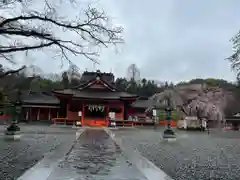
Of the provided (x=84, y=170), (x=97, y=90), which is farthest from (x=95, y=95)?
(x=84, y=170)

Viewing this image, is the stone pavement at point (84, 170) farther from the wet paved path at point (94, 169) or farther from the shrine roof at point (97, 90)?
the shrine roof at point (97, 90)

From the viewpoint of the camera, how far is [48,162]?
1009 cm

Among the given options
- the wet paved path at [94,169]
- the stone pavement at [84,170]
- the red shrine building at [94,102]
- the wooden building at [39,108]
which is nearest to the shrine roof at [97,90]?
the red shrine building at [94,102]

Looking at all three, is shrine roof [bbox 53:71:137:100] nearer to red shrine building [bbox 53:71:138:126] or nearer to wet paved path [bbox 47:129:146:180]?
red shrine building [bbox 53:71:138:126]

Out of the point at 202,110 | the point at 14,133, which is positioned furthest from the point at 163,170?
the point at 202,110

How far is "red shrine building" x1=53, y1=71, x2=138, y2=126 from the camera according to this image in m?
41.6

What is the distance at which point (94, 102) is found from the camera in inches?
1679

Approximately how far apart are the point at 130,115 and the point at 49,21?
44402 millimetres

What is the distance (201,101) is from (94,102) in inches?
705

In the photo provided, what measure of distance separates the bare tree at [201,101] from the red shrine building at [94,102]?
30.3 feet

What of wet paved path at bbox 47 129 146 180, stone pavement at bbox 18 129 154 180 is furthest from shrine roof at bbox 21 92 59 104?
wet paved path at bbox 47 129 146 180

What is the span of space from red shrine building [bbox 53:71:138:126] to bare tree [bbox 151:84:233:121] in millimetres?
9250

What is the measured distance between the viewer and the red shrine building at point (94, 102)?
136 feet

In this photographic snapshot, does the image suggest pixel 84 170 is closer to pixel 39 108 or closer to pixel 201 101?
pixel 201 101
